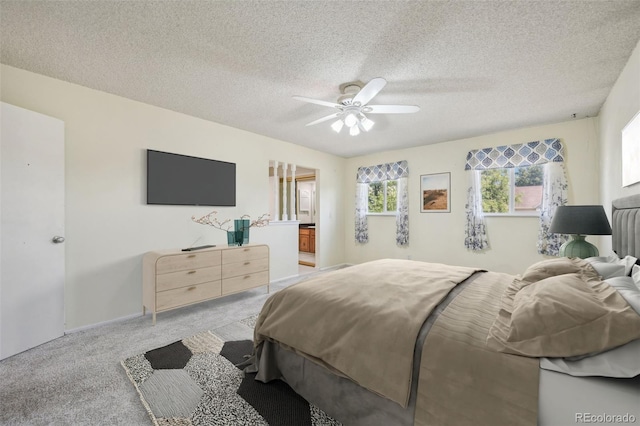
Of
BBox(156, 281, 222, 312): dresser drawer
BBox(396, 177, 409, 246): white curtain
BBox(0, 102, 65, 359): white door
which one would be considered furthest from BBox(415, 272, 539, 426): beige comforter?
BBox(396, 177, 409, 246): white curtain

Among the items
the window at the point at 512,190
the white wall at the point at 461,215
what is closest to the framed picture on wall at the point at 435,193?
the white wall at the point at 461,215

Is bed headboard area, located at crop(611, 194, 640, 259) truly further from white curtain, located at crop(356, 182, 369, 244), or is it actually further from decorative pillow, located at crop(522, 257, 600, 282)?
white curtain, located at crop(356, 182, 369, 244)

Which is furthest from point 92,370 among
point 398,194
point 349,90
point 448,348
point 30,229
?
point 398,194

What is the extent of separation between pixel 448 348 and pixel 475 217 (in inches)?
150

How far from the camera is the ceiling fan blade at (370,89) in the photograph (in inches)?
83.5

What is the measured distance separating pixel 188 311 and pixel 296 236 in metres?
2.34

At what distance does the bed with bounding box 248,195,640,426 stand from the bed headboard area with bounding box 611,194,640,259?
0.05 feet

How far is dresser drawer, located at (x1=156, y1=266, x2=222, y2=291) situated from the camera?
2.93m

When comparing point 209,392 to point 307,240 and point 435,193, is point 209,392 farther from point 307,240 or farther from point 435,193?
point 307,240

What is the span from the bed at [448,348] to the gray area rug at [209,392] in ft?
0.34

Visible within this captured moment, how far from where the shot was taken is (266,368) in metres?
1.86

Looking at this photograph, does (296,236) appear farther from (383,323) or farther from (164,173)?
(383,323)

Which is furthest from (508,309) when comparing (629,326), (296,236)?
(296,236)

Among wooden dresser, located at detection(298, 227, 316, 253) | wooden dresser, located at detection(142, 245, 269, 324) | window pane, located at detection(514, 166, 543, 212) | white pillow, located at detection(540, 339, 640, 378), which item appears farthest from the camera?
wooden dresser, located at detection(298, 227, 316, 253)
